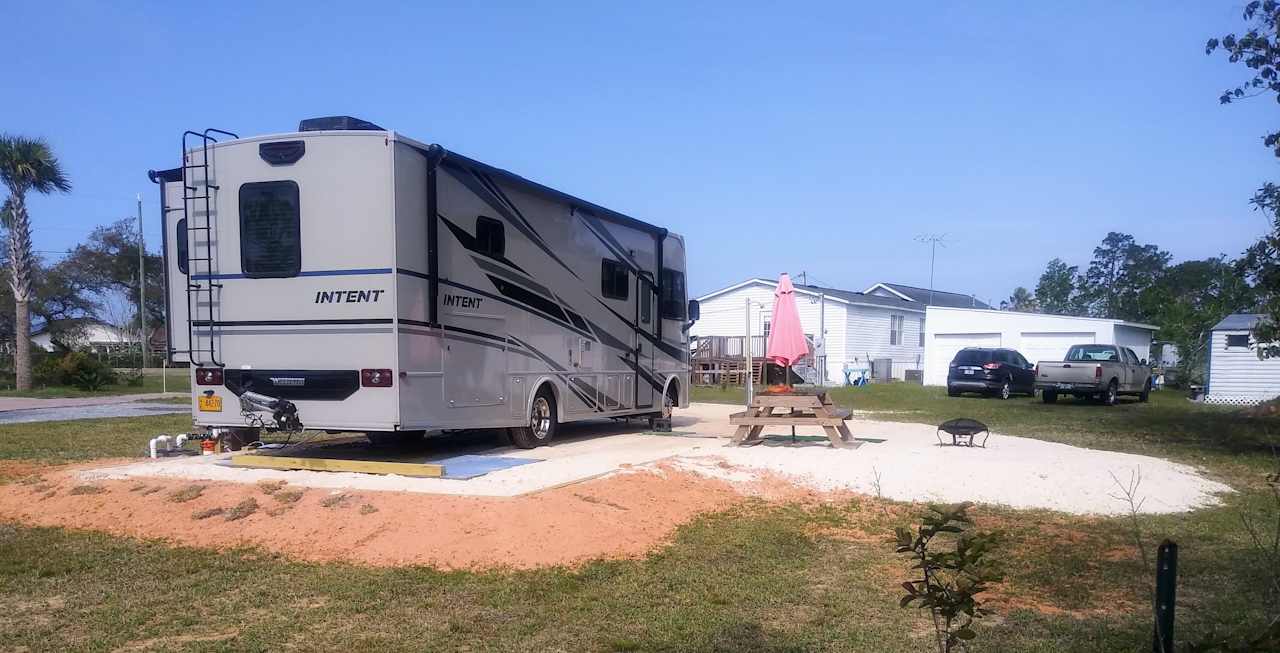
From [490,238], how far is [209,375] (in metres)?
3.21

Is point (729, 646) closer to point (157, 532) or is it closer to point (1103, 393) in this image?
point (157, 532)

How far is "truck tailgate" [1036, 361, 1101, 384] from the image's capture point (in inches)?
908

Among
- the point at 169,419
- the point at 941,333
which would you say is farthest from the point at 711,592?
the point at 941,333

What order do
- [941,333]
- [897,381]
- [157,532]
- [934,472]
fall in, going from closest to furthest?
[157,532], [934,472], [941,333], [897,381]

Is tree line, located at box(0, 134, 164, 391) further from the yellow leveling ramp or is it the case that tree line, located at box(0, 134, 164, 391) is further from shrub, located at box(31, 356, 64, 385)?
the yellow leveling ramp

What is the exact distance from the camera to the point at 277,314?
8.58 metres

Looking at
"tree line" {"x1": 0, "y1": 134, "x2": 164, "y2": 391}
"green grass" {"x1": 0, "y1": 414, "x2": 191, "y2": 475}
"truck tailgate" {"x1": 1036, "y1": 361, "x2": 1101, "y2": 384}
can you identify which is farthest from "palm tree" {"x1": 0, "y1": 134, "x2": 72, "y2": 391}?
"truck tailgate" {"x1": 1036, "y1": 361, "x2": 1101, "y2": 384}

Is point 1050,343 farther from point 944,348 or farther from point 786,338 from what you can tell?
point 786,338

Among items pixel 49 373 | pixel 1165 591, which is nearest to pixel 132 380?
pixel 49 373

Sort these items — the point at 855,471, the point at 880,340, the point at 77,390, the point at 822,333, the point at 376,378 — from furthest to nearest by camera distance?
the point at 880,340, the point at 822,333, the point at 77,390, the point at 855,471, the point at 376,378

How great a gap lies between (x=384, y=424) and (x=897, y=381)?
31.7 meters

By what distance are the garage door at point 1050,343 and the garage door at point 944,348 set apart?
1.16 metres

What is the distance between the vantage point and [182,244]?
29.9ft

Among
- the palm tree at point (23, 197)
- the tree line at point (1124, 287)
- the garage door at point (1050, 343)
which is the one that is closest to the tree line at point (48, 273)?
the palm tree at point (23, 197)
